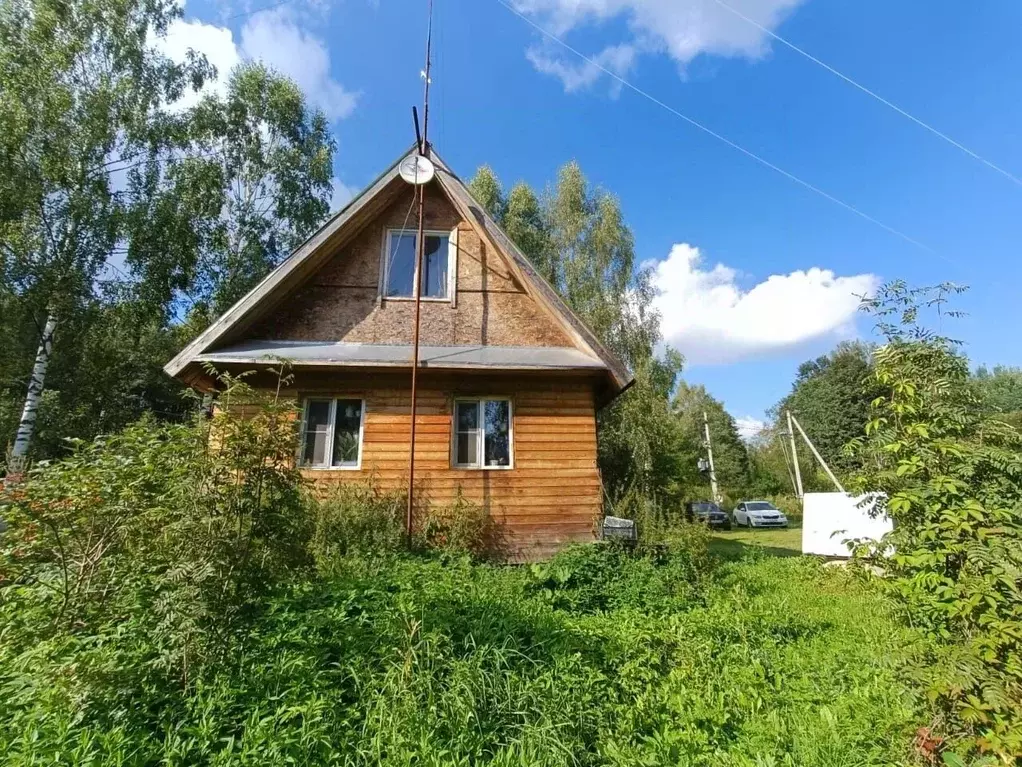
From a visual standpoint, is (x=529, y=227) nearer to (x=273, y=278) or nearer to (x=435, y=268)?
(x=435, y=268)

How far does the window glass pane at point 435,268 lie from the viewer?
33.4 ft

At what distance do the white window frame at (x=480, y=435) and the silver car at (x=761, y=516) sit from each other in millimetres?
24177

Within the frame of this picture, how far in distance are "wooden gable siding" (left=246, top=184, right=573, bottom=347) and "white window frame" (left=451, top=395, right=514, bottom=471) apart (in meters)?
1.19

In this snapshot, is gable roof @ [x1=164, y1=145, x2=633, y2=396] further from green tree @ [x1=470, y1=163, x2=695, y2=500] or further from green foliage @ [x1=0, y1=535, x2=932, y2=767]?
green tree @ [x1=470, y1=163, x2=695, y2=500]

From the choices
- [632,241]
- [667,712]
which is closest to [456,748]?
[667,712]

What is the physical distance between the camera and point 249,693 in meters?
3.23

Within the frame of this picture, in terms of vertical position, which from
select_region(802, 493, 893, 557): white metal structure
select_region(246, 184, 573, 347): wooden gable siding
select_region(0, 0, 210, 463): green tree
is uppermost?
select_region(0, 0, 210, 463): green tree

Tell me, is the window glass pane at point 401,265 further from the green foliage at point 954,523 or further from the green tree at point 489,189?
the green tree at point 489,189

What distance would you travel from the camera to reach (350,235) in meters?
9.91

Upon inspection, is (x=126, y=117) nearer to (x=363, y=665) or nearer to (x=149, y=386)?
(x=149, y=386)

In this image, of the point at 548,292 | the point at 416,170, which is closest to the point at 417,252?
the point at 416,170

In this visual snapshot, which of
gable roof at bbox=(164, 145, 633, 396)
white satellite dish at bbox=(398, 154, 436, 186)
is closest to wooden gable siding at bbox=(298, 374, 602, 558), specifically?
gable roof at bbox=(164, 145, 633, 396)

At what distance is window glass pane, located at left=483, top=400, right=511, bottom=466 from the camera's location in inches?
364

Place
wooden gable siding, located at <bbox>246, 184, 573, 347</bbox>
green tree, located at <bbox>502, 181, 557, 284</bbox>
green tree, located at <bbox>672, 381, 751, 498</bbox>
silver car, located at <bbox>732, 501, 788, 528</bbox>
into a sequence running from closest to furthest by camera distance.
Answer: wooden gable siding, located at <bbox>246, 184, 573, 347</bbox>, green tree, located at <bbox>502, 181, 557, 284</bbox>, silver car, located at <bbox>732, 501, 788, 528</bbox>, green tree, located at <bbox>672, 381, 751, 498</bbox>
